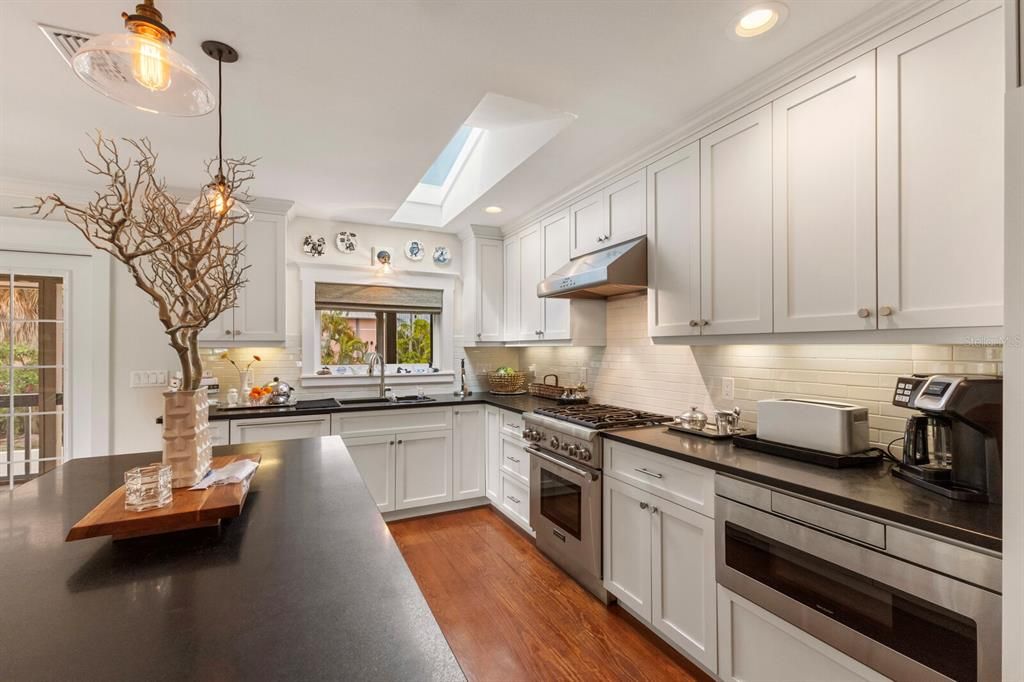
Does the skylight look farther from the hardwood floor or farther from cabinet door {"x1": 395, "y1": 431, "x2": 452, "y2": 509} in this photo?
the hardwood floor

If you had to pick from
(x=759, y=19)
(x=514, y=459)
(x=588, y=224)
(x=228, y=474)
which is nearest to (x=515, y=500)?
(x=514, y=459)

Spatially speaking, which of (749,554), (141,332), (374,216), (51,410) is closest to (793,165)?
(749,554)

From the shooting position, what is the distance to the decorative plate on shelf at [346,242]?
402 centimetres

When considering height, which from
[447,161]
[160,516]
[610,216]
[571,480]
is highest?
[447,161]

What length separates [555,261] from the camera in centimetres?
345

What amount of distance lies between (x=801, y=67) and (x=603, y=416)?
1.85 metres

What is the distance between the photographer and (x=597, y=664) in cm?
201

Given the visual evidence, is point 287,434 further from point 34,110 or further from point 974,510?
point 974,510

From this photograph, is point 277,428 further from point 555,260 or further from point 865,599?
point 865,599

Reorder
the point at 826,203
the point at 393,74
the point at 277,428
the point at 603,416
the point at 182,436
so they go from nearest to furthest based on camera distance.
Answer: the point at 182,436 < the point at 826,203 < the point at 393,74 < the point at 603,416 < the point at 277,428

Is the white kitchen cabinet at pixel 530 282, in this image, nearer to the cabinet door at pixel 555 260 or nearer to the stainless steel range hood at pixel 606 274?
the cabinet door at pixel 555 260

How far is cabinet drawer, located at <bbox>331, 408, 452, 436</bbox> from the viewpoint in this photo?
3.39 metres

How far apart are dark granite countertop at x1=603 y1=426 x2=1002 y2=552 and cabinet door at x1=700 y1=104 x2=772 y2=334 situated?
0.56 metres

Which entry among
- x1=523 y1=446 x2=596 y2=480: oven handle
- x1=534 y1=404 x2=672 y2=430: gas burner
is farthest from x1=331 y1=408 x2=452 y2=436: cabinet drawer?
x1=534 y1=404 x2=672 y2=430: gas burner
